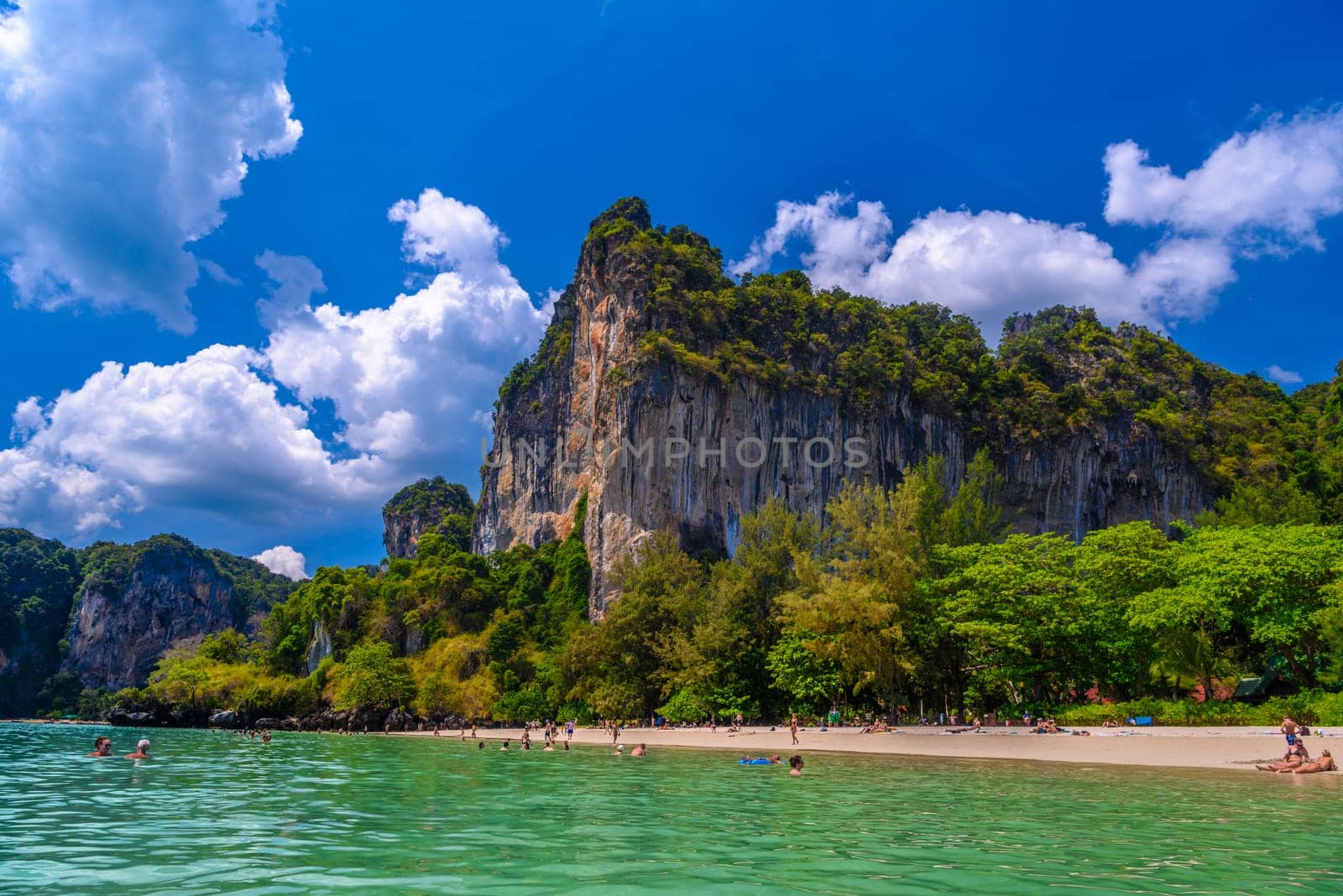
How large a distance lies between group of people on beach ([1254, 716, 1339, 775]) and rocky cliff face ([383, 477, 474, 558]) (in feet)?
359

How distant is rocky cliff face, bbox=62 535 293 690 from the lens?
12300 cm

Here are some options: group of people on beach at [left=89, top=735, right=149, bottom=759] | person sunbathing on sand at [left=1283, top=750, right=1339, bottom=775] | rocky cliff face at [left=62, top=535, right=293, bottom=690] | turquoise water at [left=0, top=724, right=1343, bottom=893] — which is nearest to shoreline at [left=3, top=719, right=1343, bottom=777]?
person sunbathing on sand at [left=1283, top=750, right=1339, bottom=775]

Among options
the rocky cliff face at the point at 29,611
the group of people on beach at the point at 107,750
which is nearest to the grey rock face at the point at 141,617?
the rocky cliff face at the point at 29,611

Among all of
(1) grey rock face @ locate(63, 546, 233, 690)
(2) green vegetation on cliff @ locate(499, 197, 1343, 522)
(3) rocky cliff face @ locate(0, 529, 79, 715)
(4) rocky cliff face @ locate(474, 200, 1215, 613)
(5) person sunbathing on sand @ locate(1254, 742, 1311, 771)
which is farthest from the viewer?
(1) grey rock face @ locate(63, 546, 233, 690)

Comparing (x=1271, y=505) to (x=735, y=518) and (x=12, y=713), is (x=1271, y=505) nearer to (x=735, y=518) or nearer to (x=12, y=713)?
(x=735, y=518)

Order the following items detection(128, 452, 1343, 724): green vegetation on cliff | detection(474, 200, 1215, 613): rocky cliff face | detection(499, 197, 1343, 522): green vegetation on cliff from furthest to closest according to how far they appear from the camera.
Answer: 1. detection(499, 197, 1343, 522): green vegetation on cliff
2. detection(474, 200, 1215, 613): rocky cliff face
3. detection(128, 452, 1343, 724): green vegetation on cliff

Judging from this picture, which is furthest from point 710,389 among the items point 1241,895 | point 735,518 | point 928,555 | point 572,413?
point 1241,895

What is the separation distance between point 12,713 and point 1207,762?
144 metres

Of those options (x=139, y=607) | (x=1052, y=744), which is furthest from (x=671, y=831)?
(x=139, y=607)

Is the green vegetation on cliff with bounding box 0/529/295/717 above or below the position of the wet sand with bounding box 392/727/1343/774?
above

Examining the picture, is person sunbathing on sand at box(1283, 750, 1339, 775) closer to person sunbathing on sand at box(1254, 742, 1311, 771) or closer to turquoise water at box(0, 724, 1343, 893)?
person sunbathing on sand at box(1254, 742, 1311, 771)

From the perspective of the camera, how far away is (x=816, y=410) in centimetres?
7475

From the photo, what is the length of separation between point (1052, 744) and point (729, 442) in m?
44.6

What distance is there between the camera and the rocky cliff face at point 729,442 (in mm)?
69938
